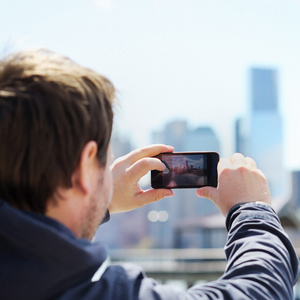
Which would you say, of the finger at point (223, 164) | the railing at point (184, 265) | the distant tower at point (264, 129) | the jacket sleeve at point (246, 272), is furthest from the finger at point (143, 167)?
the distant tower at point (264, 129)

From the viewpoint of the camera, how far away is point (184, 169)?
111 cm

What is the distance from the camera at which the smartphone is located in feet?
3.61

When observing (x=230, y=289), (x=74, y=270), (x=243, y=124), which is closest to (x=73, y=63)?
(x=74, y=270)

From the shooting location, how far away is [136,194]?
1172 millimetres

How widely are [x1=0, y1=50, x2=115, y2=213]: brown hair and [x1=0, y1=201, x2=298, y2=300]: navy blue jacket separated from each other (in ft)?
A: 0.15

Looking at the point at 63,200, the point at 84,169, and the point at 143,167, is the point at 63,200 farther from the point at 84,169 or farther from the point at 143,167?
the point at 143,167

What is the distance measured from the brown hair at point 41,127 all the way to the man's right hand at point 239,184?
33 cm

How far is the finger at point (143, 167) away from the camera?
108 cm

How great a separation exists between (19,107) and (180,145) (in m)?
63.4

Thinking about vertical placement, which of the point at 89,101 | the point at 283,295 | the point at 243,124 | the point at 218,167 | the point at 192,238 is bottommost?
the point at 192,238

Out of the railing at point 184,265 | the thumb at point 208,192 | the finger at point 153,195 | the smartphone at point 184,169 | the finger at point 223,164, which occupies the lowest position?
the railing at point 184,265

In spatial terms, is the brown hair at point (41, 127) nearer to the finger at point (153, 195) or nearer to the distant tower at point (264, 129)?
the finger at point (153, 195)

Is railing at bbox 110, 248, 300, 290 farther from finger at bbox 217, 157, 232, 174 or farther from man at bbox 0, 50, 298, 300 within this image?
man at bbox 0, 50, 298, 300

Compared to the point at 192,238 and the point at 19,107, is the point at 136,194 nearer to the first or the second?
the point at 19,107
